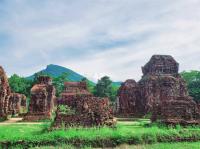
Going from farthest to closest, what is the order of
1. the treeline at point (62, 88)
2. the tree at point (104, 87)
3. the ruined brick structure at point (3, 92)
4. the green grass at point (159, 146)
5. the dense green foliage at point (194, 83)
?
the tree at point (104, 87)
the treeline at point (62, 88)
the dense green foliage at point (194, 83)
the ruined brick structure at point (3, 92)
the green grass at point (159, 146)

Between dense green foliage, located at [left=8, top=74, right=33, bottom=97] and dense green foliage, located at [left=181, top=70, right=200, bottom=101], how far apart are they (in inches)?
1114

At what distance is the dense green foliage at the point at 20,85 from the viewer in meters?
64.2

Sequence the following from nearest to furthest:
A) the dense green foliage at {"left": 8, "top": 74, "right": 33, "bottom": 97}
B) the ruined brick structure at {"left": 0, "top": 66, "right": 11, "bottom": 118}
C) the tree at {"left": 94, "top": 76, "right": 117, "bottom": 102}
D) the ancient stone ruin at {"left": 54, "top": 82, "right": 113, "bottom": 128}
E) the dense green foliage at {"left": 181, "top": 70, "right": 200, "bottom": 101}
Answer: the ancient stone ruin at {"left": 54, "top": 82, "right": 113, "bottom": 128}, the ruined brick structure at {"left": 0, "top": 66, "right": 11, "bottom": 118}, the dense green foliage at {"left": 181, "top": 70, "right": 200, "bottom": 101}, the tree at {"left": 94, "top": 76, "right": 117, "bottom": 102}, the dense green foliage at {"left": 8, "top": 74, "right": 33, "bottom": 97}

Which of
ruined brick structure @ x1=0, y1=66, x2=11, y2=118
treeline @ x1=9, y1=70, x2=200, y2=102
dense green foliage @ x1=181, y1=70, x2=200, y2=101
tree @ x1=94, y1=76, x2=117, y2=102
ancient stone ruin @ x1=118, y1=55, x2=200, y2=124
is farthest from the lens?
tree @ x1=94, y1=76, x2=117, y2=102

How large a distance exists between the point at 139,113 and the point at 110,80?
26613mm

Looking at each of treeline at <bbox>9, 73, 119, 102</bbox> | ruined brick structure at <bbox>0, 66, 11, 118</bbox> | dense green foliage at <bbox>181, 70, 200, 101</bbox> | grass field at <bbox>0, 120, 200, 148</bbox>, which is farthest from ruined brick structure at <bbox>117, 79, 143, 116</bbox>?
grass field at <bbox>0, 120, 200, 148</bbox>

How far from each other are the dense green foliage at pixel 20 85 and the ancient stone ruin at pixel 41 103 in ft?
104

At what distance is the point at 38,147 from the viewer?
39.3 ft

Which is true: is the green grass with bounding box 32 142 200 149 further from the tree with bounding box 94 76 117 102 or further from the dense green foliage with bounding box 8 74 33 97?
the dense green foliage with bounding box 8 74 33 97

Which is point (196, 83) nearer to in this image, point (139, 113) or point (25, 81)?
point (139, 113)

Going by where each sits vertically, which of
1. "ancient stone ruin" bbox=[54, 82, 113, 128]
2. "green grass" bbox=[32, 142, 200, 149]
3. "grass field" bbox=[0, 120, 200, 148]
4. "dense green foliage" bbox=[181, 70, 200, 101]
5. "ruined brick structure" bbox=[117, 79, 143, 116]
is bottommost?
"green grass" bbox=[32, 142, 200, 149]

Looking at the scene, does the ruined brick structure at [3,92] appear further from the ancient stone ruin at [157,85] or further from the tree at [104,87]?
the tree at [104,87]

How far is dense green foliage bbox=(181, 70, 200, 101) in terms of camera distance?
52062mm

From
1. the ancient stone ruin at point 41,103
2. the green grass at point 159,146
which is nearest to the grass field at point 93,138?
the green grass at point 159,146
